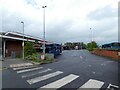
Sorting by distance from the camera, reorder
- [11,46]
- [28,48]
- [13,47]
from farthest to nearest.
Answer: [13,47]
[11,46]
[28,48]

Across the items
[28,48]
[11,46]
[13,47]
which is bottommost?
[28,48]

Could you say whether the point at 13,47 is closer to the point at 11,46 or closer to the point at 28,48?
the point at 11,46

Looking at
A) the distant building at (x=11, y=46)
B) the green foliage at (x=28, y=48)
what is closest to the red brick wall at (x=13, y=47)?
the distant building at (x=11, y=46)

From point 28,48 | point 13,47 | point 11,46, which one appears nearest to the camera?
point 28,48

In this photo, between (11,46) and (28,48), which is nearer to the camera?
(28,48)

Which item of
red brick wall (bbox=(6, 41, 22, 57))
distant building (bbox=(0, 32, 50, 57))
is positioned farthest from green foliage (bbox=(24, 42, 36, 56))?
red brick wall (bbox=(6, 41, 22, 57))

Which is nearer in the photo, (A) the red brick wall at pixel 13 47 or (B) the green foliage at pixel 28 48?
(B) the green foliage at pixel 28 48

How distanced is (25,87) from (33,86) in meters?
0.47

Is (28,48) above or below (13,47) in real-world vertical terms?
below

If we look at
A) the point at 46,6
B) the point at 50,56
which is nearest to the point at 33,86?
the point at 50,56

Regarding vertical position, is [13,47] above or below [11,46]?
below

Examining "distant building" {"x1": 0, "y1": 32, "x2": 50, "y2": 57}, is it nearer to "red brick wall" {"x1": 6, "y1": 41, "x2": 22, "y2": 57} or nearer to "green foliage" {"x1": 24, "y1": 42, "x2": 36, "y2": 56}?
"red brick wall" {"x1": 6, "y1": 41, "x2": 22, "y2": 57}

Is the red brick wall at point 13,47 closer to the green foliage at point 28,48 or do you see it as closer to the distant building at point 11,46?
the distant building at point 11,46

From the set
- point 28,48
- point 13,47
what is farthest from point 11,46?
point 28,48
